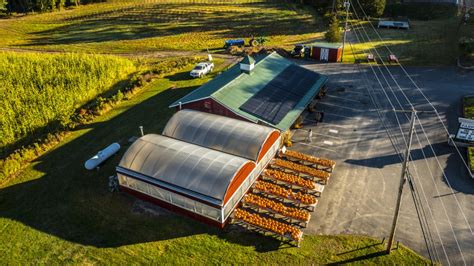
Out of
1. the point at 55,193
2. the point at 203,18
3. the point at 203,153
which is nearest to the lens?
the point at 203,153

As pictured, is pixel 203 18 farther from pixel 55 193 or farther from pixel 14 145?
pixel 55 193

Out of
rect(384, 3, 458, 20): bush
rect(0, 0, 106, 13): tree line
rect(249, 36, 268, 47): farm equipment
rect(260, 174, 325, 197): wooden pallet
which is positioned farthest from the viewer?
rect(0, 0, 106, 13): tree line

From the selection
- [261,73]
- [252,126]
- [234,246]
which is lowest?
[234,246]

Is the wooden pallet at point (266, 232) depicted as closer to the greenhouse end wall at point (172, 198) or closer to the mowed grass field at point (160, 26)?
the greenhouse end wall at point (172, 198)

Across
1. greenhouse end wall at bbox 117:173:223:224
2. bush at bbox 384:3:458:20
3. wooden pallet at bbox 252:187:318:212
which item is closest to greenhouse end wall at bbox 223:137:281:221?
greenhouse end wall at bbox 117:173:223:224

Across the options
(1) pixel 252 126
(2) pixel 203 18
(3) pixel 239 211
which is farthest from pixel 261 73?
(2) pixel 203 18

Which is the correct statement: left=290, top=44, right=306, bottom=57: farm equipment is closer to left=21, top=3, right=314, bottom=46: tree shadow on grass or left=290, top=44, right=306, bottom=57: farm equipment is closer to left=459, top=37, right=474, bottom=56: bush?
left=21, top=3, right=314, bottom=46: tree shadow on grass
